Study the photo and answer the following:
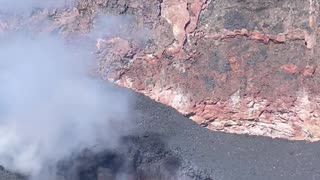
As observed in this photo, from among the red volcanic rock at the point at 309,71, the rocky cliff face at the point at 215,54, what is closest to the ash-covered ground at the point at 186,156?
the rocky cliff face at the point at 215,54

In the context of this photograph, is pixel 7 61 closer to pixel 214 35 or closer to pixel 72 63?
pixel 72 63

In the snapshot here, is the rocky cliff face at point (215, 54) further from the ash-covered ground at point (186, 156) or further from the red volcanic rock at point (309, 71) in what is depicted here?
the ash-covered ground at point (186, 156)

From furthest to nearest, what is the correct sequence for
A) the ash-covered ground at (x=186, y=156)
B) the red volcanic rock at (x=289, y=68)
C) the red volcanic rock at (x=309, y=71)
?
the red volcanic rock at (x=289, y=68), the red volcanic rock at (x=309, y=71), the ash-covered ground at (x=186, y=156)

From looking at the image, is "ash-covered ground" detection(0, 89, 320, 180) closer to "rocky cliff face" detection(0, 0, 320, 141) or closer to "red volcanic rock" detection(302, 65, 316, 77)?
"rocky cliff face" detection(0, 0, 320, 141)

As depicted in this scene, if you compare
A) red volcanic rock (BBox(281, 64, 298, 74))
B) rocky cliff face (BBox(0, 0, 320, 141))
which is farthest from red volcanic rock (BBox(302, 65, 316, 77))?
red volcanic rock (BBox(281, 64, 298, 74))

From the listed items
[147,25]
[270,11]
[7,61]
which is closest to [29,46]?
[7,61]

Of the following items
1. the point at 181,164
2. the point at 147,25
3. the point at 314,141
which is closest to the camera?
the point at 181,164
